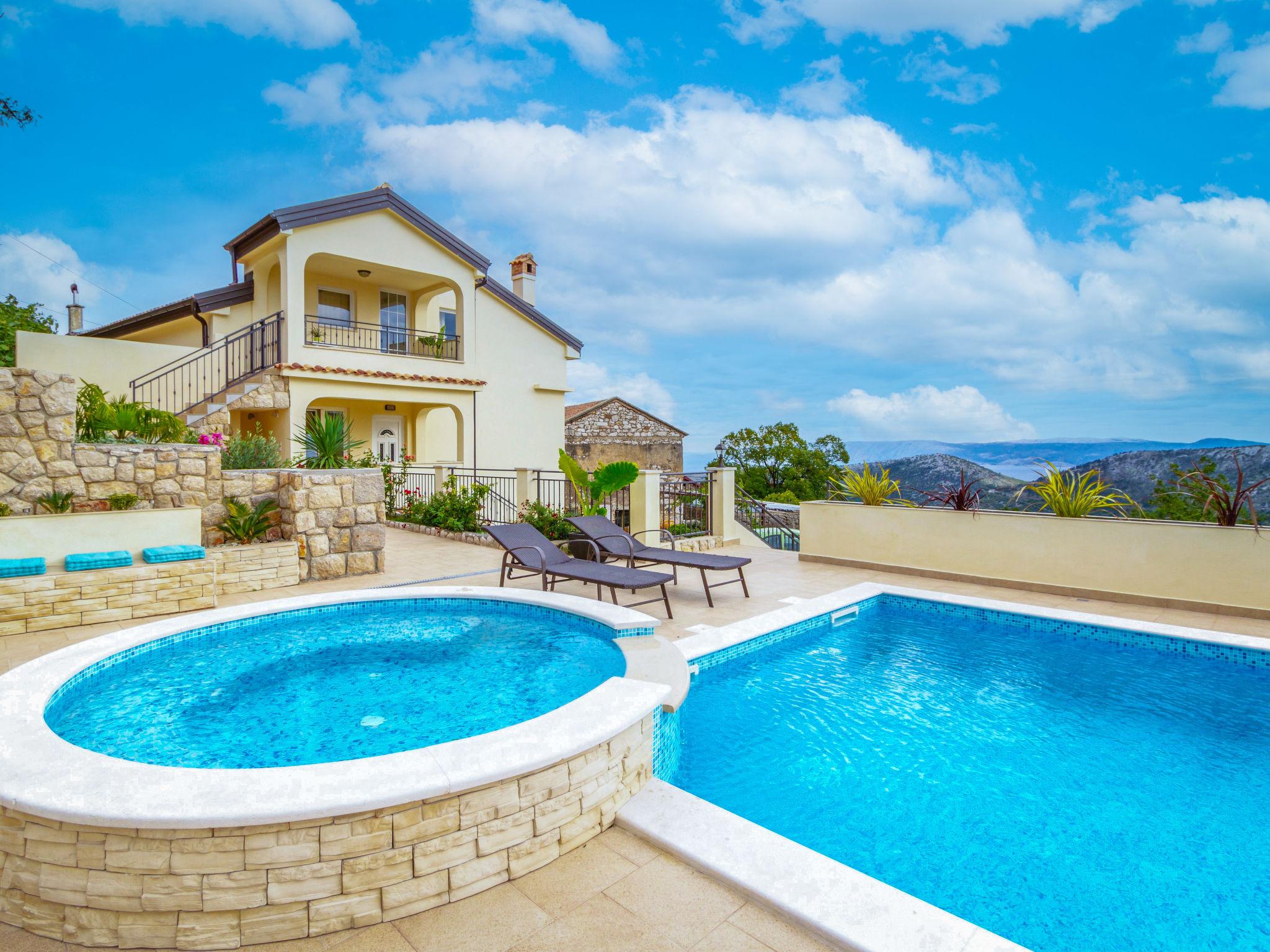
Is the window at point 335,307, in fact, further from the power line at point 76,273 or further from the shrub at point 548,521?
the shrub at point 548,521

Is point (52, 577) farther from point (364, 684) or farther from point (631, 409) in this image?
point (631, 409)

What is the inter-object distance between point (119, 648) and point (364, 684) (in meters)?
1.75

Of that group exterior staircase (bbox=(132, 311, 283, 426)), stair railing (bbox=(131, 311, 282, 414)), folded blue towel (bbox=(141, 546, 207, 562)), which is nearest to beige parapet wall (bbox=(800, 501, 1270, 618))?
folded blue towel (bbox=(141, 546, 207, 562))

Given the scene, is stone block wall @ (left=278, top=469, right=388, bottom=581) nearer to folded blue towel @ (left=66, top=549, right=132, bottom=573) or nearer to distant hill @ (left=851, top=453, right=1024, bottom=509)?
folded blue towel @ (left=66, top=549, right=132, bottom=573)

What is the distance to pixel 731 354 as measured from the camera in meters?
39.2

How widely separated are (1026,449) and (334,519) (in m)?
45.9

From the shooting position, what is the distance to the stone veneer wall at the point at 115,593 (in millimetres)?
5973

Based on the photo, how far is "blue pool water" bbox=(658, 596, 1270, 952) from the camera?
288 cm

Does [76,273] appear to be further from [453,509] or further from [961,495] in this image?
[961,495]

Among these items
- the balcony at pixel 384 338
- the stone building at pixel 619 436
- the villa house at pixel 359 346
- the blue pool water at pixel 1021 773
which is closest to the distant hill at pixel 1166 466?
the blue pool water at pixel 1021 773

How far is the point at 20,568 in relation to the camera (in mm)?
6027

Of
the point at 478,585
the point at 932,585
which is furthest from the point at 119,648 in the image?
the point at 932,585

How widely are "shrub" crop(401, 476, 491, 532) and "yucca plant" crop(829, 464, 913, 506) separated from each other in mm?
6642

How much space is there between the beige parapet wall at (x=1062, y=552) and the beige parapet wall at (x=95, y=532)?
27.2ft
